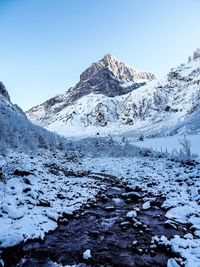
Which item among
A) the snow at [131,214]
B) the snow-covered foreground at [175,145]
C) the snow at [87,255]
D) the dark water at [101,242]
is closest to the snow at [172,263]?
the dark water at [101,242]

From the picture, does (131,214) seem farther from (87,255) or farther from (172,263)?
(172,263)

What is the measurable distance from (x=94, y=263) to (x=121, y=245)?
144 cm

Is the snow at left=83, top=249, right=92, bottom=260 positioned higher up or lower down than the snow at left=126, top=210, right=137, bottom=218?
higher up

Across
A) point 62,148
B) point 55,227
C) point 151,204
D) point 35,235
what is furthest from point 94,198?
point 62,148

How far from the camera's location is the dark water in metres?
7.64

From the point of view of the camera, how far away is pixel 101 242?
8945 millimetres

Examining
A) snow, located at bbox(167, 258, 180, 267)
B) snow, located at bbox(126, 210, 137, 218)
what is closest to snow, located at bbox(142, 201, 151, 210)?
snow, located at bbox(126, 210, 137, 218)

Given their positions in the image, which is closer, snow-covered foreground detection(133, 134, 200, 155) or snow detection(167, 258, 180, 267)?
snow detection(167, 258, 180, 267)

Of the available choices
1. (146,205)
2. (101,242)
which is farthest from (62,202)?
(101,242)

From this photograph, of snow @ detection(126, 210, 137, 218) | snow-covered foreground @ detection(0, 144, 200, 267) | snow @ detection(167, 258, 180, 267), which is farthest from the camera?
snow @ detection(126, 210, 137, 218)

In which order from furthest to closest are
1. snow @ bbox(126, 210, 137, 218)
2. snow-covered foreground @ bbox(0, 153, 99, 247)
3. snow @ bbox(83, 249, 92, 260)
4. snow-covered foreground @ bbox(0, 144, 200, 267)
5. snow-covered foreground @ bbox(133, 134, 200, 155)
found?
snow-covered foreground @ bbox(133, 134, 200, 155), snow @ bbox(126, 210, 137, 218), snow-covered foreground @ bbox(0, 153, 99, 247), snow-covered foreground @ bbox(0, 144, 200, 267), snow @ bbox(83, 249, 92, 260)

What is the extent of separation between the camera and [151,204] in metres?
13.0

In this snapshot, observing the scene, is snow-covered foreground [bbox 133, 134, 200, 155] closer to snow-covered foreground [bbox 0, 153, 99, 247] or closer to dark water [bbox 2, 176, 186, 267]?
snow-covered foreground [bbox 0, 153, 99, 247]

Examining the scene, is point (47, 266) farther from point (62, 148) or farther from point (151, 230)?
point (62, 148)
